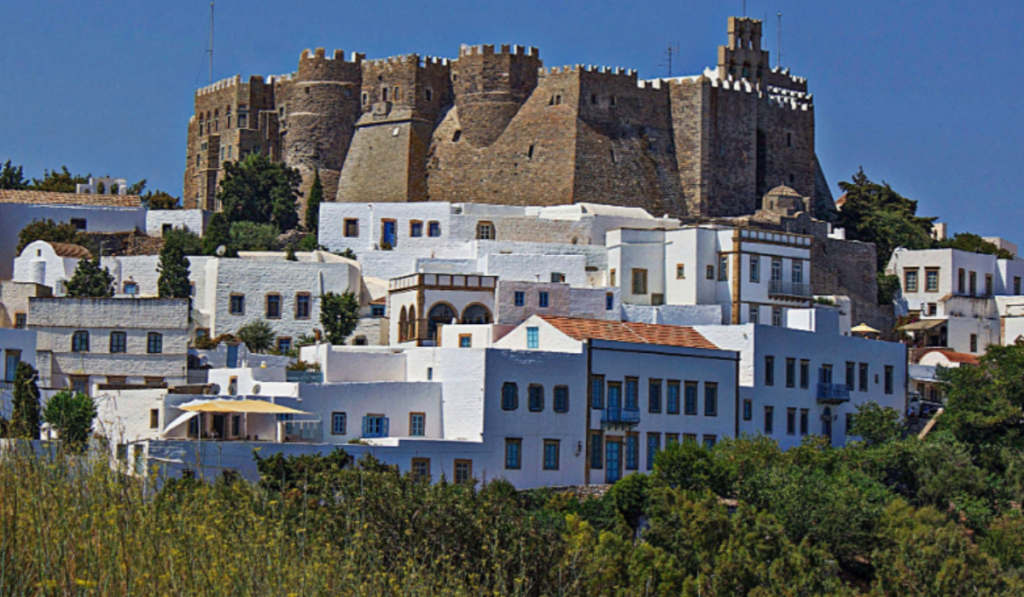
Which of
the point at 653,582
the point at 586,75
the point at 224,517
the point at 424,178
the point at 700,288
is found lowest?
the point at 653,582

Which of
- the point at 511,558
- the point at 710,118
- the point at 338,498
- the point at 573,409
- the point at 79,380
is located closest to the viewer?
the point at 511,558

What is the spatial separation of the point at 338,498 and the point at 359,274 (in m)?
26.7

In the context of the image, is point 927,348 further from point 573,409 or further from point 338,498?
point 338,498

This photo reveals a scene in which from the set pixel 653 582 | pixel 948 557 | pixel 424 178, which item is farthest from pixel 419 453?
pixel 424 178

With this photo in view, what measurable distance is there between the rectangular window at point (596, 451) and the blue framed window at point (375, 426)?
5.24 meters

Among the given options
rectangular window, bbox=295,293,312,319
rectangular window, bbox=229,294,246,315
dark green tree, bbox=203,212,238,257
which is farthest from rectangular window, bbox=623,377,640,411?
dark green tree, bbox=203,212,238,257

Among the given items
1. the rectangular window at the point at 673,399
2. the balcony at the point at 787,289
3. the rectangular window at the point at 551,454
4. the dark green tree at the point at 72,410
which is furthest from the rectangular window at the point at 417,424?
the balcony at the point at 787,289

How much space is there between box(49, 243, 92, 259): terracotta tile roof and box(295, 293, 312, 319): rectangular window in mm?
7567

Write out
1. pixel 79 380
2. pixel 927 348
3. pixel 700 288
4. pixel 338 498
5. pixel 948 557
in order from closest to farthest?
pixel 338 498 < pixel 948 557 < pixel 79 380 < pixel 700 288 < pixel 927 348

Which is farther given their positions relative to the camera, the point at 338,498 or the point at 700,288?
the point at 700,288

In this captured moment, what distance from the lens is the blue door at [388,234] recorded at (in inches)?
2185

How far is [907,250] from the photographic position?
64.9m

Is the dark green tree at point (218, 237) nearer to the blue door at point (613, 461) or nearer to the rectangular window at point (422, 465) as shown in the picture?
the blue door at point (613, 461)

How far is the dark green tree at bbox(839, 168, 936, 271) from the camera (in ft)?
221
